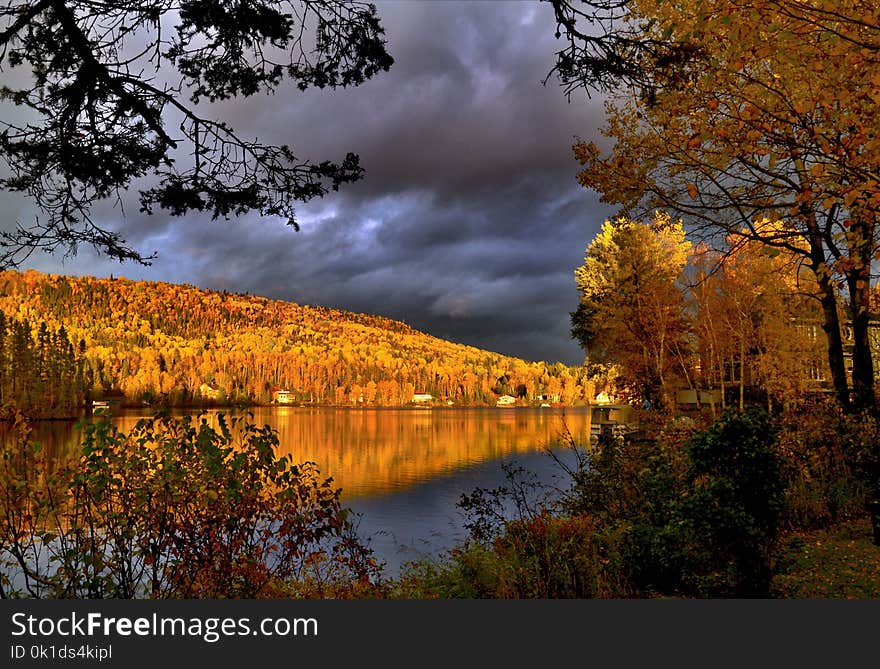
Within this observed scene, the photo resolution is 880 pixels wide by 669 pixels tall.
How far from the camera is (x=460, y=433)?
2889 inches

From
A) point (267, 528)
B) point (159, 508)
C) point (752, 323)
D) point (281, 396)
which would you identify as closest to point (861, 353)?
point (267, 528)

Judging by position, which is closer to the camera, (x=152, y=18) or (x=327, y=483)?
(x=327, y=483)

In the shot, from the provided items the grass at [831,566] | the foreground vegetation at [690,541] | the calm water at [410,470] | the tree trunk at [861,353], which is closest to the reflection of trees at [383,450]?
the calm water at [410,470]

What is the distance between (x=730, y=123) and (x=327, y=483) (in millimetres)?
7763

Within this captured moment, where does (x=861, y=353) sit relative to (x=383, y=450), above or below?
above

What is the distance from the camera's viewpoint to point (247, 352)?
147500mm

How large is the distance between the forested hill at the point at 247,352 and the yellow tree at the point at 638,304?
80.9 meters

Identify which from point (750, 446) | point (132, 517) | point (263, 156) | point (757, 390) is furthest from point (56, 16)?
point (757, 390)

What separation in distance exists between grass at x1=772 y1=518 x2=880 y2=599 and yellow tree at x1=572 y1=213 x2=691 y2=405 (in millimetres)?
17499

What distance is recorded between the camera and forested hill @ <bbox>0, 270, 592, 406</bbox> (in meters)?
120

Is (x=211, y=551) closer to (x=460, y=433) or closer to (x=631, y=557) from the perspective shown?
(x=631, y=557)

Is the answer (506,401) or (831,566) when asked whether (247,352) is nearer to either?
(506,401)

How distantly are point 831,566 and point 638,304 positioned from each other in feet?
75.8

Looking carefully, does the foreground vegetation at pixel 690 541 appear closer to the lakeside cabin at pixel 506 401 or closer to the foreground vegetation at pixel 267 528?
the foreground vegetation at pixel 267 528
